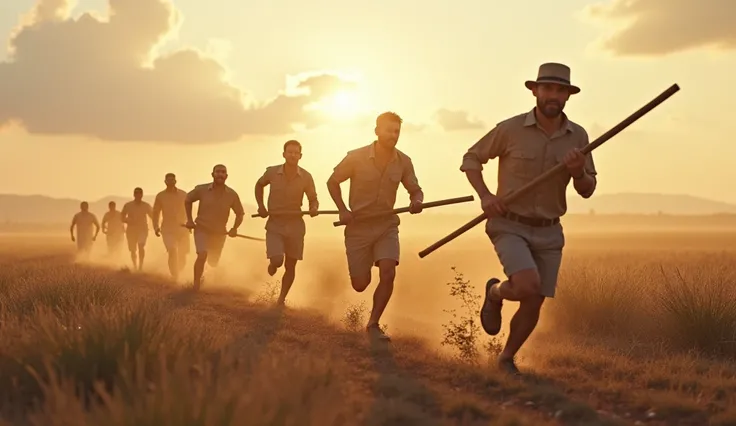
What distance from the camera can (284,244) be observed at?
44.0ft

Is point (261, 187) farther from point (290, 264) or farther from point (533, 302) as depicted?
point (533, 302)

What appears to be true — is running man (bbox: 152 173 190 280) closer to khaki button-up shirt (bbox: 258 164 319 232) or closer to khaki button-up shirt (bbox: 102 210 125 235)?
khaki button-up shirt (bbox: 258 164 319 232)

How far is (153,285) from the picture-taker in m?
17.4

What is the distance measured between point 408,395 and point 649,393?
1787mm

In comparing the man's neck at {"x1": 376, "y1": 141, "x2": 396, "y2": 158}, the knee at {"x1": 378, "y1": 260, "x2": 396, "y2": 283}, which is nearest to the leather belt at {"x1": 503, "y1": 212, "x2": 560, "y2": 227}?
the knee at {"x1": 378, "y1": 260, "x2": 396, "y2": 283}

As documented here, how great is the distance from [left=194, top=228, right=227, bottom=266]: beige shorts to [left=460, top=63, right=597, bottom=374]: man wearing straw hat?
8479 millimetres

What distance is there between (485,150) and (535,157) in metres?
0.47

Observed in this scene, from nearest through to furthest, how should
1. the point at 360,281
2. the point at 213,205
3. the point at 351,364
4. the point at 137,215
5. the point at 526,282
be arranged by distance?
the point at 526,282
the point at 351,364
the point at 360,281
the point at 213,205
the point at 137,215

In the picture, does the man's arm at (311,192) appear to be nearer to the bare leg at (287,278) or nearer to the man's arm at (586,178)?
the bare leg at (287,278)

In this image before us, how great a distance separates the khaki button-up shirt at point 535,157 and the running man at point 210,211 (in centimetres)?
830

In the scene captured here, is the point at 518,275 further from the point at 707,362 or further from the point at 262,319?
the point at 262,319

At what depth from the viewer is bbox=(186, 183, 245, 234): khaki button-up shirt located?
614 inches

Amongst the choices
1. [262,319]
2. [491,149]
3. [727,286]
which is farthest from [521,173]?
[262,319]

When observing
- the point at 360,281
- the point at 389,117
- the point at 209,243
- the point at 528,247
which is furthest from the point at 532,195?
the point at 209,243
